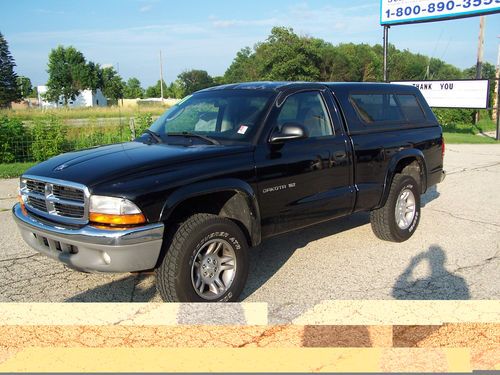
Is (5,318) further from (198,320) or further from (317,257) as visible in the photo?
(317,257)

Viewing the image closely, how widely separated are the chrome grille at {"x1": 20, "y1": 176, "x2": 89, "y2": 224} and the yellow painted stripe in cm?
127

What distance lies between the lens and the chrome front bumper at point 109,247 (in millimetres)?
3549

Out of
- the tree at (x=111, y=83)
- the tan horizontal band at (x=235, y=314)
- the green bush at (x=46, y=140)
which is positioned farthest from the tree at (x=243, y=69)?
the tan horizontal band at (x=235, y=314)

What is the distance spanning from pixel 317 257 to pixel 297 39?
61981 millimetres

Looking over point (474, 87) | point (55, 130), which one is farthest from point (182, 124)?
point (474, 87)

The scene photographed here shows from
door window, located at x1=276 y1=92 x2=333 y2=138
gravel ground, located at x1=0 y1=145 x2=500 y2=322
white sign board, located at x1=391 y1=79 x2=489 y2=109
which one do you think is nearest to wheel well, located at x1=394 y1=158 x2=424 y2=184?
gravel ground, located at x1=0 y1=145 x2=500 y2=322

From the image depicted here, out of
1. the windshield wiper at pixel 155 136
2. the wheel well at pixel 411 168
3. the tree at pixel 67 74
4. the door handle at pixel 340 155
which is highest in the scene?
the tree at pixel 67 74

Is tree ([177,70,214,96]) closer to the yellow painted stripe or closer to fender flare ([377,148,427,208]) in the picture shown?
fender flare ([377,148,427,208])

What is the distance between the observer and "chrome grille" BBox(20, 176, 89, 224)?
371 cm

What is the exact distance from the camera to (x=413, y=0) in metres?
18.5

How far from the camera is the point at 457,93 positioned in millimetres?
20391

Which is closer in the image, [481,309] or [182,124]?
[481,309]

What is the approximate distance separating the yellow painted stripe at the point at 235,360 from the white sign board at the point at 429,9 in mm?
17504

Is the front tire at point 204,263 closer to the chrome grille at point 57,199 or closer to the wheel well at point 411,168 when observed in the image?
the chrome grille at point 57,199
